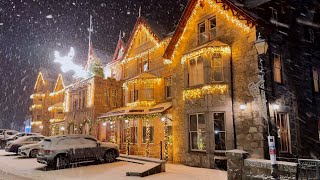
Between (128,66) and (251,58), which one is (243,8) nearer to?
(251,58)

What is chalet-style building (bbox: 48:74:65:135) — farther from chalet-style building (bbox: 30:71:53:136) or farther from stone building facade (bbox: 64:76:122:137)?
stone building facade (bbox: 64:76:122:137)

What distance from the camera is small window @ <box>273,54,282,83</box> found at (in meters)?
15.9

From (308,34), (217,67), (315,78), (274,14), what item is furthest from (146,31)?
(315,78)

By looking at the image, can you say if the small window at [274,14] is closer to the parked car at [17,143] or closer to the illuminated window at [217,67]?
the illuminated window at [217,67]

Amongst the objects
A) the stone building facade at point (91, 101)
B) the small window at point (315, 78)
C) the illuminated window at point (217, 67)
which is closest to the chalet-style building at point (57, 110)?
the stone building facade at point (91, 101)

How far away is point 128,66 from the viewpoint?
28359 millimetres

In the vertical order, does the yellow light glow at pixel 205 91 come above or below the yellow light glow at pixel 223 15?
below

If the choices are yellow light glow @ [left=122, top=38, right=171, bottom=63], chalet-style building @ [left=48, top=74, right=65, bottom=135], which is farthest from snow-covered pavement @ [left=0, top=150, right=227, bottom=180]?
chalet-style building @ [left=48, top=74, right=65, bottom=135]

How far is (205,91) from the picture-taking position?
16562 millimetres

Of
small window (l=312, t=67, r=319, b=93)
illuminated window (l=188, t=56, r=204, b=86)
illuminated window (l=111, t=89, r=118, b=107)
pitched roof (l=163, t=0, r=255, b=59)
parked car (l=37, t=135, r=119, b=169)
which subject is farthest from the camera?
illuminated window (l=111, t=89, r=118, b=107)

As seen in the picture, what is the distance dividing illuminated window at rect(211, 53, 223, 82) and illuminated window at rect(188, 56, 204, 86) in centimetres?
98

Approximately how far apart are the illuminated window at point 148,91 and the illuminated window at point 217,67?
8038 mm

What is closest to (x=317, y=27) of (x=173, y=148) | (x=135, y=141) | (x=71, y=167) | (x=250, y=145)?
(x=250, y=145)

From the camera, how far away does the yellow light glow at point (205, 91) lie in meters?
16.0
